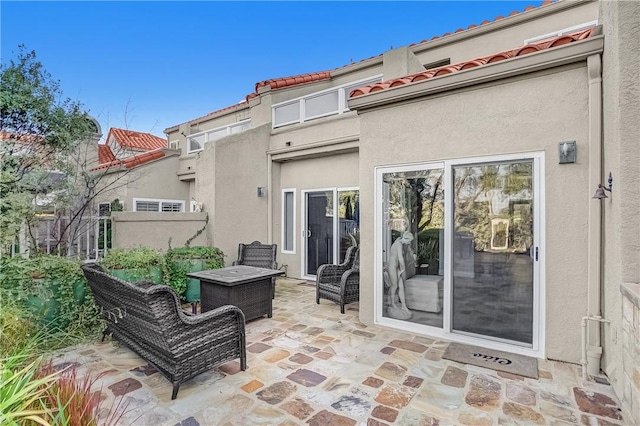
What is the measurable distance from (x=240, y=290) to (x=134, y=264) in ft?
A: 7.21

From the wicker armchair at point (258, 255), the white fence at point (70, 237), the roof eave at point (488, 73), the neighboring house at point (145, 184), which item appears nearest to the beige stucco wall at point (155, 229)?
the white fence at point (70, 237)

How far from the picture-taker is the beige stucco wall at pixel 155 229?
7320mm

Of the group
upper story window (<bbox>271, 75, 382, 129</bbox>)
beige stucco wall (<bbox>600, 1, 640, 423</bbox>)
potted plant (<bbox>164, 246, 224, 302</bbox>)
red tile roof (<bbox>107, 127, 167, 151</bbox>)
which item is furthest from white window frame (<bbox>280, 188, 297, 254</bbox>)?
red tile roof (<bbox>107, 127, 167, 151</bbox>)

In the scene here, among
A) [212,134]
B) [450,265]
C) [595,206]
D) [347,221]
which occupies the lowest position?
[450,265]

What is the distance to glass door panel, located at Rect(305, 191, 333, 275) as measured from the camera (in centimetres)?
938

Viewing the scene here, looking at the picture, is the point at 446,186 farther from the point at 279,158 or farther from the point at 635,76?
the point at 279,158

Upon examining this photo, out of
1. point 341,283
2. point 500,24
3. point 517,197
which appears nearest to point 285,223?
point 341,283

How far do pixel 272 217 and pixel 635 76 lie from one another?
833cm

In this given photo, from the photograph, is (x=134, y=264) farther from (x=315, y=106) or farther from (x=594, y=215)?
(x=594, y=215)

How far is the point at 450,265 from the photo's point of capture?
5066 mm

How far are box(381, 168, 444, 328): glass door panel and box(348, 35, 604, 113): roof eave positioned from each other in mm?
1252

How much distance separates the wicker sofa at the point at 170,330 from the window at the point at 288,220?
19.6 ft

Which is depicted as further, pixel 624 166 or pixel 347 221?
pixel 347 221

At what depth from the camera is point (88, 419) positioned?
7.59ft
